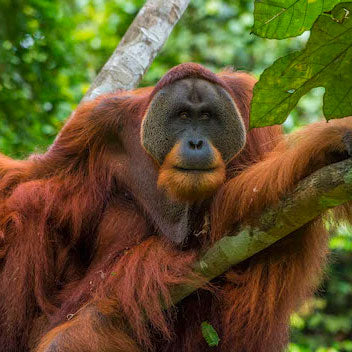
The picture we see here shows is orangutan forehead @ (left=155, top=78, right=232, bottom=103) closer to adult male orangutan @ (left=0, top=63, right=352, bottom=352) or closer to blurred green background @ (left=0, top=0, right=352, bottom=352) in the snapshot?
adult male orangutan @ (left=0, top=63, right=352, bottom=352)

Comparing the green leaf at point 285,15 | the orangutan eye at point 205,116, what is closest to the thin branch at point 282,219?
the green leaf at point 285,15

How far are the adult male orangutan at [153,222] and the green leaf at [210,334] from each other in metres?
0.04

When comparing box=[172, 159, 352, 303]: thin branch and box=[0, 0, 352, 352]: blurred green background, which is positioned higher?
box=[172, 159, 352, 303]: thin branch

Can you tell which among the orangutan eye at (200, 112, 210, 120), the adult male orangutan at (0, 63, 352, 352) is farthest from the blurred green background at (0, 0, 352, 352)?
the orangutan eye at (200, 112, 210, 120)

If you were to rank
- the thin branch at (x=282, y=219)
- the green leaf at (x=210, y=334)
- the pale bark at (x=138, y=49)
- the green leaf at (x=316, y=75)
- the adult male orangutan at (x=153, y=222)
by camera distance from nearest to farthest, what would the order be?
1. the green leaf at (x=316, y=75)
2. the thin branch at (x=282, y=219)
3. the adult male orangutan at (x=153, y=222)
4. the green leaf at (x=210, y=334)
5. the pale bark at (x=138, y=49)

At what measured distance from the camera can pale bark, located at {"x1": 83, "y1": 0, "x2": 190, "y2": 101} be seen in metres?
3.98

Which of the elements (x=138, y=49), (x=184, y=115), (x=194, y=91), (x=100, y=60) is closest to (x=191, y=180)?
(x=184, y=115)

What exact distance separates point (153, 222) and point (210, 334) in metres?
0.67

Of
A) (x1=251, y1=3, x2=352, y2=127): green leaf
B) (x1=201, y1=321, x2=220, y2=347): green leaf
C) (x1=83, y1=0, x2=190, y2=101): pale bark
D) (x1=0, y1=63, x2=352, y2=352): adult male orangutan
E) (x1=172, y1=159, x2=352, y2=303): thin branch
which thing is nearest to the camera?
(x1=251, y1=3, x2=352, y2=127): green leaf

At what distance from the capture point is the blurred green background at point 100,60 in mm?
5719

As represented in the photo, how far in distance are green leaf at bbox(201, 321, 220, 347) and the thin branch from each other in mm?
189

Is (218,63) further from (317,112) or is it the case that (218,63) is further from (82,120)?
(82,120)

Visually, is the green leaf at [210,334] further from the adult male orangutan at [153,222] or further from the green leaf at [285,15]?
the green leaf at [285,15]

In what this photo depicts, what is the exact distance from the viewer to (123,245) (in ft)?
10.3
